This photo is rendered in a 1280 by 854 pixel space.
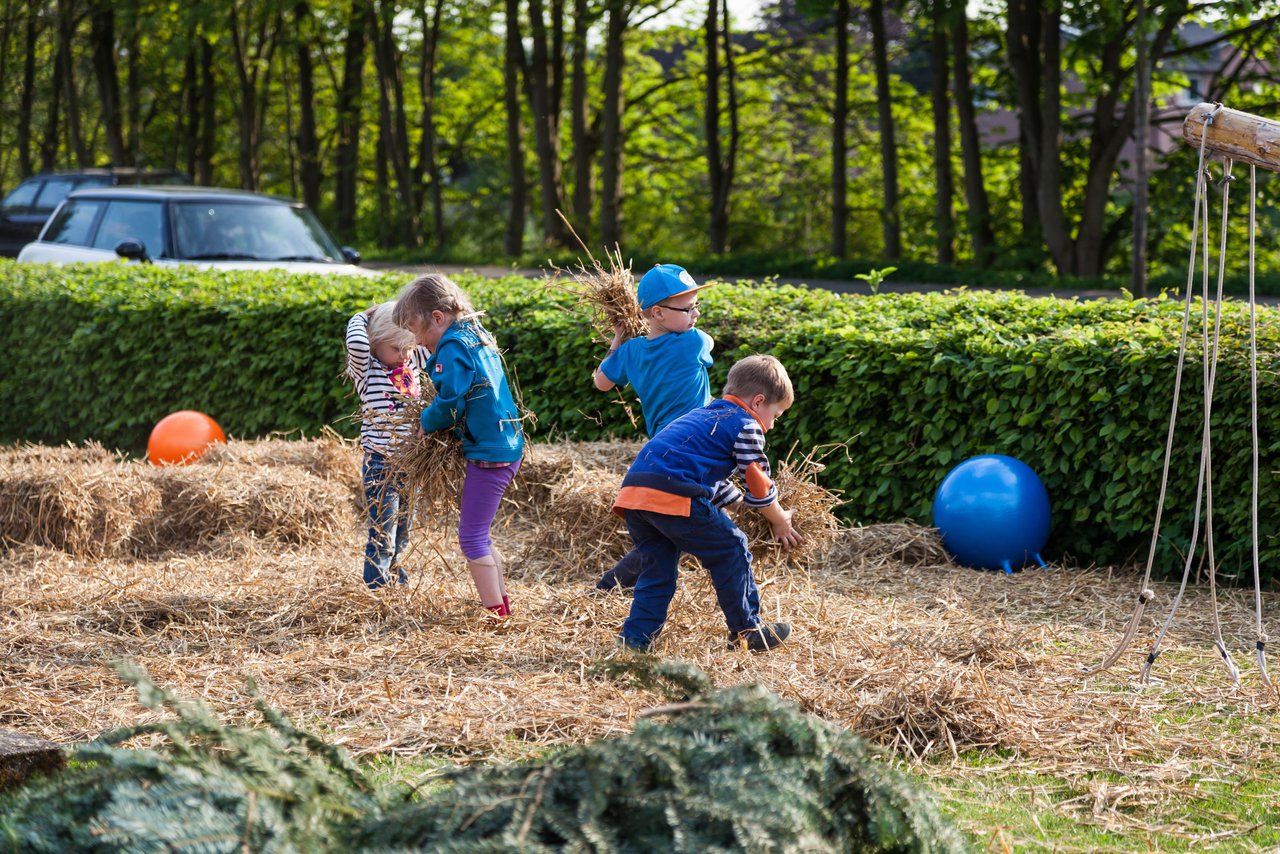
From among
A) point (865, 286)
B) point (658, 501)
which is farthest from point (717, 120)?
point (658, 501)

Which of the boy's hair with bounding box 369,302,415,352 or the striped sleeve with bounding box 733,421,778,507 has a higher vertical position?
the boy's hair with bounding box 369,302,415,352

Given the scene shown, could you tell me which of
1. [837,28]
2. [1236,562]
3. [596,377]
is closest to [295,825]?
[596,377]

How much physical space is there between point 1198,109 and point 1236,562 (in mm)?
2751

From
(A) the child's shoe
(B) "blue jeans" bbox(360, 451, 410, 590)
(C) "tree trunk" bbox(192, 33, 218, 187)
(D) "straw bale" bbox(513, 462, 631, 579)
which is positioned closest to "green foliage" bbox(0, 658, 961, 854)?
(A) the child's shoe

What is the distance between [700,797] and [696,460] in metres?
2.37

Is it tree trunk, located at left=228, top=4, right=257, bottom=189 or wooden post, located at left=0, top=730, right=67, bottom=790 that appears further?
tree trunk, located at left=228, top=4, right=257, bottom=189

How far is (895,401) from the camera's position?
730 cm

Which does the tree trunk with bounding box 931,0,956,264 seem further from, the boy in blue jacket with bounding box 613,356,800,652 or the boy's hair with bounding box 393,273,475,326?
the boy in blue jacket with bounding box 613,356,800,652

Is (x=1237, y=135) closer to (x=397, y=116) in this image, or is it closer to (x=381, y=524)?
(x=381, y=524)

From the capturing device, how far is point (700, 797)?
2492 millimetres

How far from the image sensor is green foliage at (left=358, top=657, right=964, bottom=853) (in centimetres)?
243

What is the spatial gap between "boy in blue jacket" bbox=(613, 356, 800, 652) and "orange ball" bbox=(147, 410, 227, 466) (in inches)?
197

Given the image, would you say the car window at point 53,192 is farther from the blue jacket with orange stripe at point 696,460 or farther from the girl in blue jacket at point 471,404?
the blue jacket with orange stripe at point 696,460

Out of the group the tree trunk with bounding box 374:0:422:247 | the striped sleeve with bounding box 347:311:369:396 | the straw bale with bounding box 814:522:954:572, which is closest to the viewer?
the striped sleeve with bounding box 347:311:369:396
